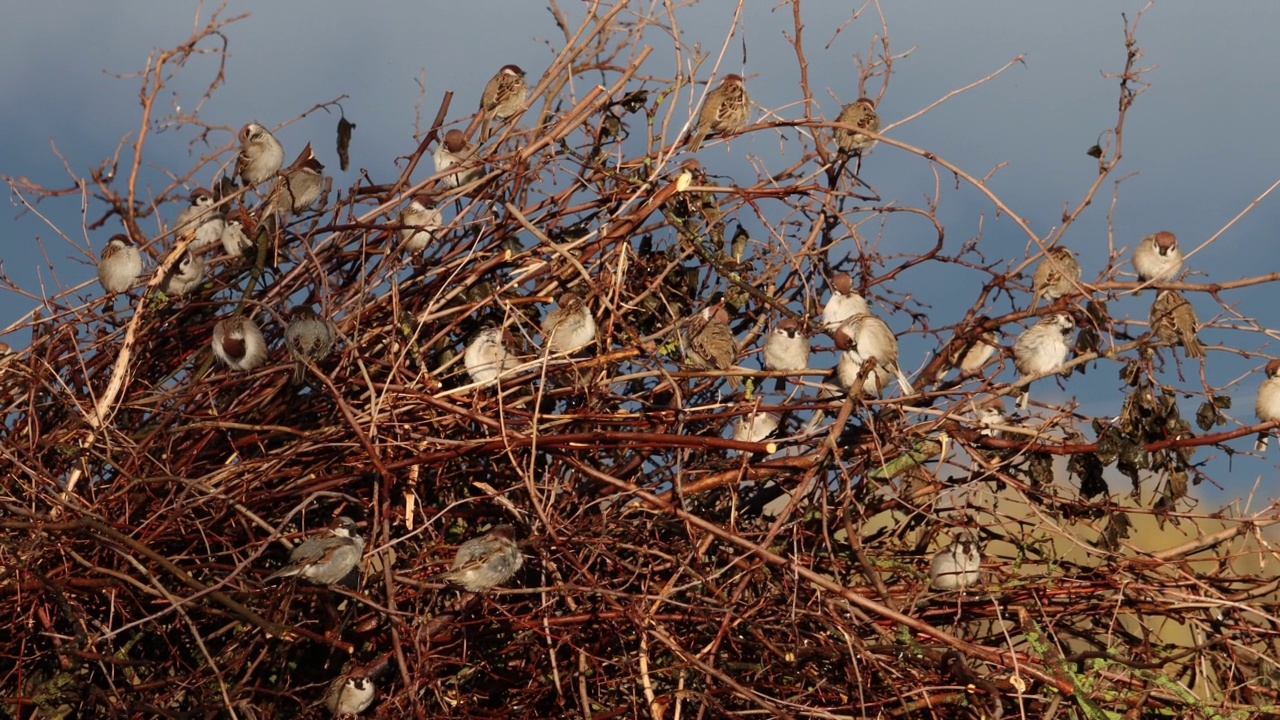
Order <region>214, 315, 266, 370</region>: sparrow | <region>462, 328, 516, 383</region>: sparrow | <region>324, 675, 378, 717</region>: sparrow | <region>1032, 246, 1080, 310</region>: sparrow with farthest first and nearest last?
<region>1032, 246, 1080, 310</region>: sparrow
<region>462, 328, 516, 383</region>: sparrow
<region>214, 315, 266, 370</region>: sparrow
<region>324, 675, 378, 717</region>: sparrow

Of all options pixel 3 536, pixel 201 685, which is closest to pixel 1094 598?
pixel 201 685

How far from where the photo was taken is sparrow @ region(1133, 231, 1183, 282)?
4820 millimetres

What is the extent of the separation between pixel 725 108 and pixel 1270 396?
7.93 feet

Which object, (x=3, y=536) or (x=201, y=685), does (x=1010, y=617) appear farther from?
(x=3, y=536)

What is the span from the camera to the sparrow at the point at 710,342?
13.3 feet

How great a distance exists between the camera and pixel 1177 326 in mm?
4059

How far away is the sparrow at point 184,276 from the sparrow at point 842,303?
221 cm

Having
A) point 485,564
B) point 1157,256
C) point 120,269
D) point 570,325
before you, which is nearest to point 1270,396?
point 1157,256

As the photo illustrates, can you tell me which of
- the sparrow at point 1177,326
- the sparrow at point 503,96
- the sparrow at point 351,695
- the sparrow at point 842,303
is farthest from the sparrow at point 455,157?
the sparrow at point 1177,326

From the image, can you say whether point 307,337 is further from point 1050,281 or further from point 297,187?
point 1050,281

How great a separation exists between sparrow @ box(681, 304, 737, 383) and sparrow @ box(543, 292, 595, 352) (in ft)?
1.10

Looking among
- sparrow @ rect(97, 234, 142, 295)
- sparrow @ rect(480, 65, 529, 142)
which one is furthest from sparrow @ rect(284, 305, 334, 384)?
sparrow @ rect(480, 65, 529, 142)

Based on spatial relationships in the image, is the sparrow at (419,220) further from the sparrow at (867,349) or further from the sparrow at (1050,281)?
the sparrow at (1050,281)

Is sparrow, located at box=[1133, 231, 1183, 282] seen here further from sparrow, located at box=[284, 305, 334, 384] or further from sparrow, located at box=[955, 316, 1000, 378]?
sparrow, located at box=[284, 305, 334, 384]
